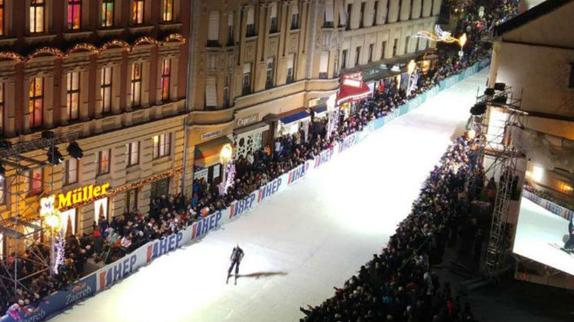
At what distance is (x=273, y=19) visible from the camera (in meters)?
54.4

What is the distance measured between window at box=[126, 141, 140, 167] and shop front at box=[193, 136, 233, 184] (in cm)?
464

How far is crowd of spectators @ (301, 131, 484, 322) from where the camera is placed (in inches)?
1193

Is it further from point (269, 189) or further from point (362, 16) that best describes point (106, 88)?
point (362, 16)

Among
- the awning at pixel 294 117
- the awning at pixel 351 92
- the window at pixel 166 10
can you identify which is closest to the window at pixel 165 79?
the window at pixel 166 10

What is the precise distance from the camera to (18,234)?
32219 mm

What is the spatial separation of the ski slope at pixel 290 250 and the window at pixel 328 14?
347 inches

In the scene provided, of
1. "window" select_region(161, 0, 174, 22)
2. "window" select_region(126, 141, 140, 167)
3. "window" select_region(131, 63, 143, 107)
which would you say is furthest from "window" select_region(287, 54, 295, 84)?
"window" select_region(126, 141, 140, 167)

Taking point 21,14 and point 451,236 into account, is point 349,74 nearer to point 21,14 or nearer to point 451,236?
point 451,236

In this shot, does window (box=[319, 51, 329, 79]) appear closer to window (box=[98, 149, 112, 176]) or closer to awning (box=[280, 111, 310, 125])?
awning (box=[280, 111, 310, 125])

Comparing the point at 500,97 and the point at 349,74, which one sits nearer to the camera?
the point at 500,97

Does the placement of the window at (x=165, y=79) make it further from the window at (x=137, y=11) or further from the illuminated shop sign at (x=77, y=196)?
the illuminated shop sign at (x=77, y=196)

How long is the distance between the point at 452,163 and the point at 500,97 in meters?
11.6

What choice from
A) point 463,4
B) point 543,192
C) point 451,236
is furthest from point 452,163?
point 463,4

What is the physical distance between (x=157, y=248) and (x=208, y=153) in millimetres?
9296
